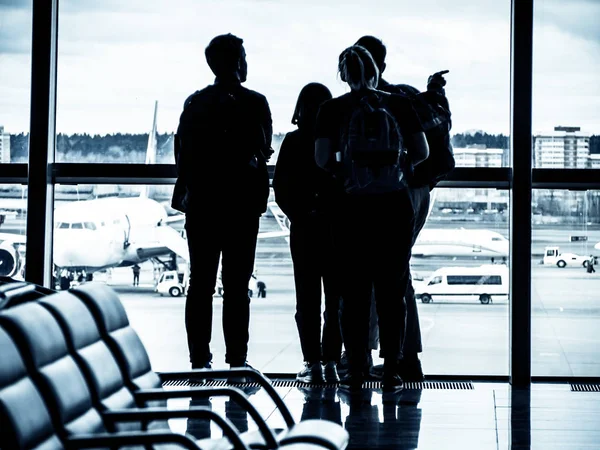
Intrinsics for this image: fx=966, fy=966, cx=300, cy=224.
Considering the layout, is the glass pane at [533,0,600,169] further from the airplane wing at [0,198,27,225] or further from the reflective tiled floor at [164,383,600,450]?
the airplane wing at [0,198,27,225]

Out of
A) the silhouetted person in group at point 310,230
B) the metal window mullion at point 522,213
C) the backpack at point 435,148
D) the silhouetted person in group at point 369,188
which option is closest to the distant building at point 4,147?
the silhouetted person in group at point 310,230

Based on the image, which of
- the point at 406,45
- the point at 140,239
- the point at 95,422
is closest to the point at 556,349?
the point at 406,45

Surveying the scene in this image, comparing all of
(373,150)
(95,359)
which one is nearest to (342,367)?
(373,150)

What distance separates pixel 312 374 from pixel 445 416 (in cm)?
95

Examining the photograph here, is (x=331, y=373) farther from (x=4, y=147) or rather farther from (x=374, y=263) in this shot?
(x=4, y=147)

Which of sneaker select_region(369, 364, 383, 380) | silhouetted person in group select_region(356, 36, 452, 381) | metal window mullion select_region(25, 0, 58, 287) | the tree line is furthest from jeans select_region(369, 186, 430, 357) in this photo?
metal window mullion select_region(25, 0, 58, 287)

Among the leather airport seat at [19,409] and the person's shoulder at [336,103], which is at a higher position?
the person's shoulder at [336,103]

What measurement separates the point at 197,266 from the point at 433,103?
147 centimetres

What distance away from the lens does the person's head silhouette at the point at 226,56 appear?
4.91 m

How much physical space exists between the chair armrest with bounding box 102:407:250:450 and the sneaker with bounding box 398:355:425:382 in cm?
292

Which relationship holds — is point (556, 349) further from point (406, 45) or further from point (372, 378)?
point (406, 45)

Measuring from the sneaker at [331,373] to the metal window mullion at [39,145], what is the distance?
5.63ft

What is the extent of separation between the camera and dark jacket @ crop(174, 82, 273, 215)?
16.0 feet

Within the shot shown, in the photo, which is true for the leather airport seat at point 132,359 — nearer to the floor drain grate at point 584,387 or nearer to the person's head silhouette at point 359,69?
the person's head silhouette at point 359,69
